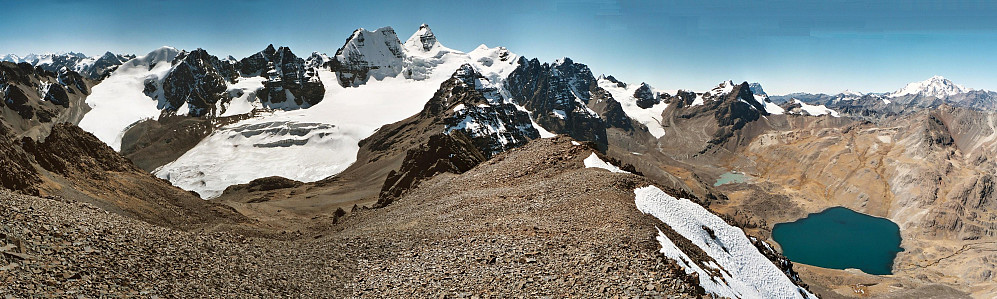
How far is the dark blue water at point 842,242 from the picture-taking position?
155 metres

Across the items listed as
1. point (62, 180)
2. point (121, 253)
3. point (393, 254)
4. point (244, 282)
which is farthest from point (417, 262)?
point (62, 180)

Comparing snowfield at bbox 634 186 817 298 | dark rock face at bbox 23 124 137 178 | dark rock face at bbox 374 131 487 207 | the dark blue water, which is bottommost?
the dark blue water

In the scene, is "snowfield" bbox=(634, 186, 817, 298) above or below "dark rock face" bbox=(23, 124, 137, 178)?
below

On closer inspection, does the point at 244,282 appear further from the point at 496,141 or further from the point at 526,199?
the point at 496,141

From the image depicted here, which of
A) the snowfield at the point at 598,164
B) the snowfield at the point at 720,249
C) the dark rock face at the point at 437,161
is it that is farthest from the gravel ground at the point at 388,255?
the dark rock face at the point at 437,161

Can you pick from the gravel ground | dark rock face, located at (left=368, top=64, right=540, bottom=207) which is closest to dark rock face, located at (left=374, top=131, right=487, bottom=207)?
dark rock face, located at (left=368, top=64, right=540, bottom=207)

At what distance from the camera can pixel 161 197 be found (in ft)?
184

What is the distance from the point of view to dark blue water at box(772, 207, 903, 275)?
155125 mm

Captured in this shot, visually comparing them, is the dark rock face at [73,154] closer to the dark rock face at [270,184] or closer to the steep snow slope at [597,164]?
the steep snow slope at [597,164]

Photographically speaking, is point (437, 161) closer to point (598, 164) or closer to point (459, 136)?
point (459, 136)

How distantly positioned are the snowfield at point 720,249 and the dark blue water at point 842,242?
140285 millimetres

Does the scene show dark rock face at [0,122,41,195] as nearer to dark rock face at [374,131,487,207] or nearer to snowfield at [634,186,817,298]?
dark rock face at [374,131,487,207]

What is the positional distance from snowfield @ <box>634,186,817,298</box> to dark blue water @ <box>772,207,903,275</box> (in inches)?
5523

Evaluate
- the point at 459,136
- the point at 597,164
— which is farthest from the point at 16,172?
the point at 459,136
